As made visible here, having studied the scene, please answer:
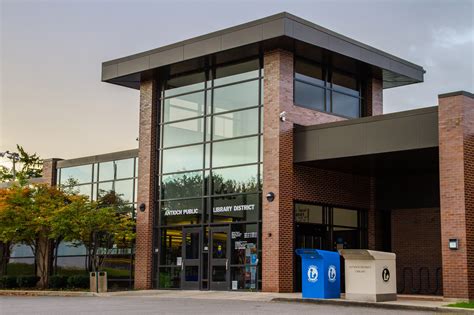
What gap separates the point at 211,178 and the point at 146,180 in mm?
3327

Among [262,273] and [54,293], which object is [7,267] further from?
[262,273]

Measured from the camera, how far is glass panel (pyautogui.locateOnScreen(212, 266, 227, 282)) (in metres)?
26.2

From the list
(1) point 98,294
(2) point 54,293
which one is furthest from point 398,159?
(2) point 54,293

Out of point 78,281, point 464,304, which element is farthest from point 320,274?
point 78,281

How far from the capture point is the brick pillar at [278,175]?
24781 mm

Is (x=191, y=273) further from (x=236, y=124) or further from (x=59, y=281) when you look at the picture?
(x=59, y=281)

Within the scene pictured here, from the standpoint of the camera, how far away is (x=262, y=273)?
25062mm

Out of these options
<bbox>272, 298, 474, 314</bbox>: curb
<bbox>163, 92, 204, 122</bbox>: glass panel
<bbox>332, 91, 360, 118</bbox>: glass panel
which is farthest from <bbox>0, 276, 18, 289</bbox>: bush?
<bbox>332, 91, 360, 118</bbox>: glass panel

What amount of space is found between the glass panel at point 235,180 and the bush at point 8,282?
34.3 feet

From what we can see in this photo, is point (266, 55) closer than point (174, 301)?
No

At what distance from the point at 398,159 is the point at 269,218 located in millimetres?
4654

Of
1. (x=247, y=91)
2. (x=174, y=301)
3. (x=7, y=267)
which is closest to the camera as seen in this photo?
(x=174, y=301)

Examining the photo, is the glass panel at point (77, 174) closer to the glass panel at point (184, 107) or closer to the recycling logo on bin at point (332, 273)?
the glass panel at point (184, 107)

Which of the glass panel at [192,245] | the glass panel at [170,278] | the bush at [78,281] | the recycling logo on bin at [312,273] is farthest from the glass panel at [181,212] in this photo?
the recycling logo on bin at [312,273]
